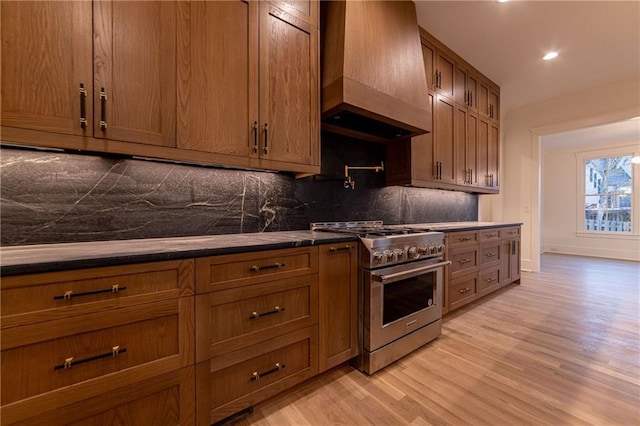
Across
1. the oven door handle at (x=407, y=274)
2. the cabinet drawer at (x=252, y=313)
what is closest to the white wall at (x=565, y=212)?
the oven door handle at (x=407, y=274)

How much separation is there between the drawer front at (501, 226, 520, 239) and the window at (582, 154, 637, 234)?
14.6ft

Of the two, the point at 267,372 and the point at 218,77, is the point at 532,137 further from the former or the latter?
the point at 267,372

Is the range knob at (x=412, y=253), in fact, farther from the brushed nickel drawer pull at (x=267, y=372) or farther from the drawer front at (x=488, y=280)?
the drawer front at (x=488, y=280)

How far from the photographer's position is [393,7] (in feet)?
6.88

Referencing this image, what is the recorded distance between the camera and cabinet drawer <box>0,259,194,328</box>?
0.83 m

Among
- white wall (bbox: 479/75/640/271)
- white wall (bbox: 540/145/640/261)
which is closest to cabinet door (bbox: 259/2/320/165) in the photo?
white wall (bbox: 479/75/640/271)

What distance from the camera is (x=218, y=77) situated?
4.75 feet

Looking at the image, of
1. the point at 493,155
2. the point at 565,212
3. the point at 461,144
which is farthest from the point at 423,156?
the point at 565,212

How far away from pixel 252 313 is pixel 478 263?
2.58 meters

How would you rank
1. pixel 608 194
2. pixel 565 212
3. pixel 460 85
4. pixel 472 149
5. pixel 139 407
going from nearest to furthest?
pixel 139 407, pixel 460 85, pixel 472 149, pixel 608 194, pixel 565 212

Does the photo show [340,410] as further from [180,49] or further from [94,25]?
[94,25]

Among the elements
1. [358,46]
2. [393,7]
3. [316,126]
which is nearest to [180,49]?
[316,126]

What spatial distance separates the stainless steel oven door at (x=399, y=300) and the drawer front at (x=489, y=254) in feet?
3.62

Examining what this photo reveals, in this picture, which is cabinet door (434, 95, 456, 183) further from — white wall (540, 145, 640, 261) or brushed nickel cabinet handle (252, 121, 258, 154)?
white wall (540, 145, 640, 261)
